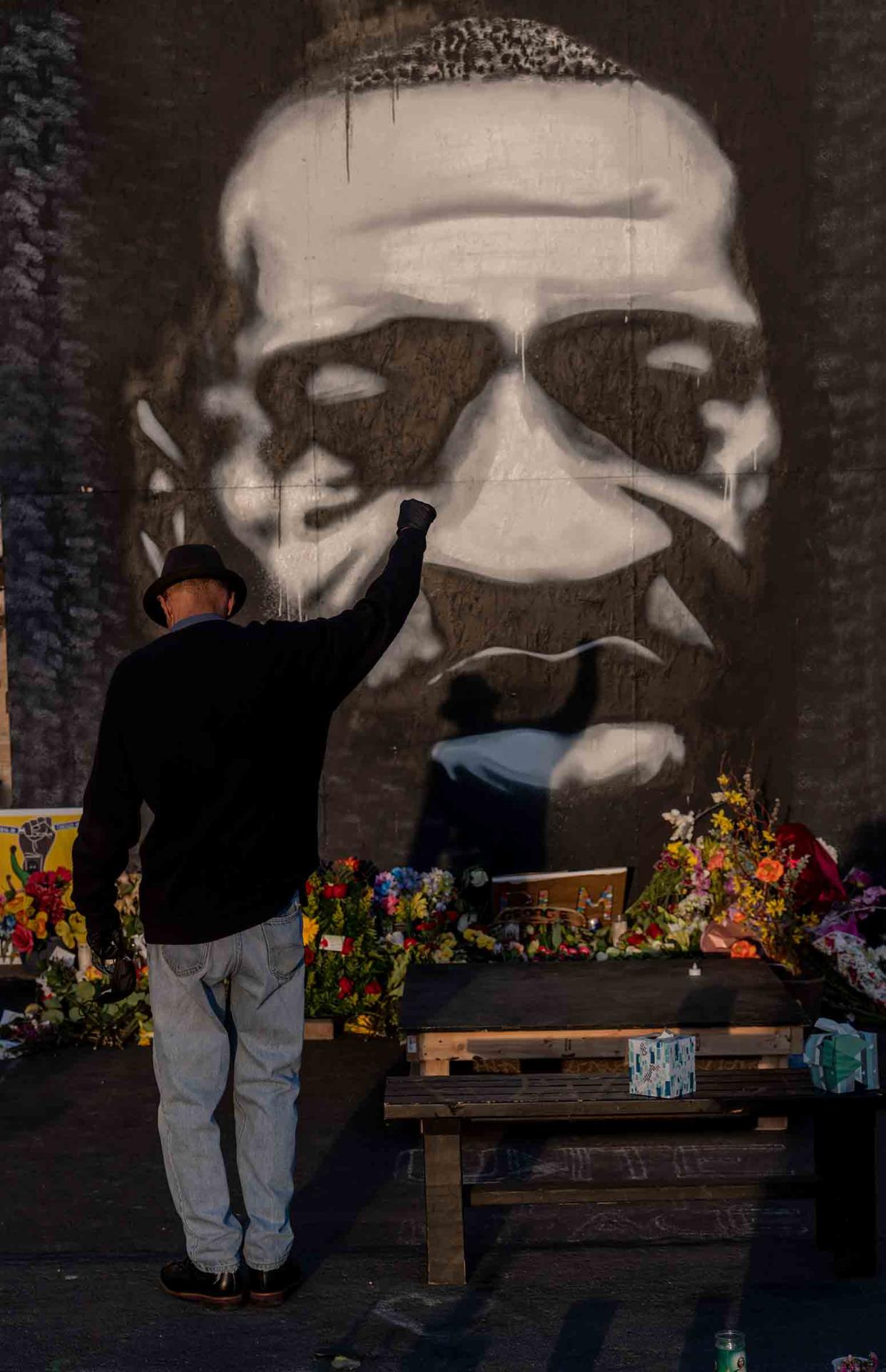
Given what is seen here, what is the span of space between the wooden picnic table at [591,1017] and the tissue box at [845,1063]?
100 cm

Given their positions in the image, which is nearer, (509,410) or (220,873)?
(220,873)

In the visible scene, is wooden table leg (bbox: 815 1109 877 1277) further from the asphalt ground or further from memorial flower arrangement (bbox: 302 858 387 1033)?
memorial flower arrangement (bbox: 302 858 387 1033)

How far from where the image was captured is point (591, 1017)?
6.21 m

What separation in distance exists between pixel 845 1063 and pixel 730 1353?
4.29 ft

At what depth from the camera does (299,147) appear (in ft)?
28.1

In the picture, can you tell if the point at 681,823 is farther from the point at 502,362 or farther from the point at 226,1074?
the point at 226,1074

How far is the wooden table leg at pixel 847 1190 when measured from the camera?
4934mm

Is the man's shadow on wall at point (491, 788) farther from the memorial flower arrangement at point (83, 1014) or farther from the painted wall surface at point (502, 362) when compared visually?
the memorial flower arrangement at point (83, 1014)

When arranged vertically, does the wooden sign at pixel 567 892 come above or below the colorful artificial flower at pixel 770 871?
below

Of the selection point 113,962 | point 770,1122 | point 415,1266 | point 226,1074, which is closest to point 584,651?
point 770,1122

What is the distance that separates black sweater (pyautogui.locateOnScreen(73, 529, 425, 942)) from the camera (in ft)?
15.7

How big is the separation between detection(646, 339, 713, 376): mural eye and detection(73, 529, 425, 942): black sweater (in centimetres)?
408

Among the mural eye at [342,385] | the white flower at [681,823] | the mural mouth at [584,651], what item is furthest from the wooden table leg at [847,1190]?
the mural eye at [342,385]

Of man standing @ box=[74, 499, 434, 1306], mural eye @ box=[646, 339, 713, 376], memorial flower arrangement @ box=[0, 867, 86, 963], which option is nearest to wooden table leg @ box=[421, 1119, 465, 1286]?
man standing @ box=[74, 499, 434, 1306]
